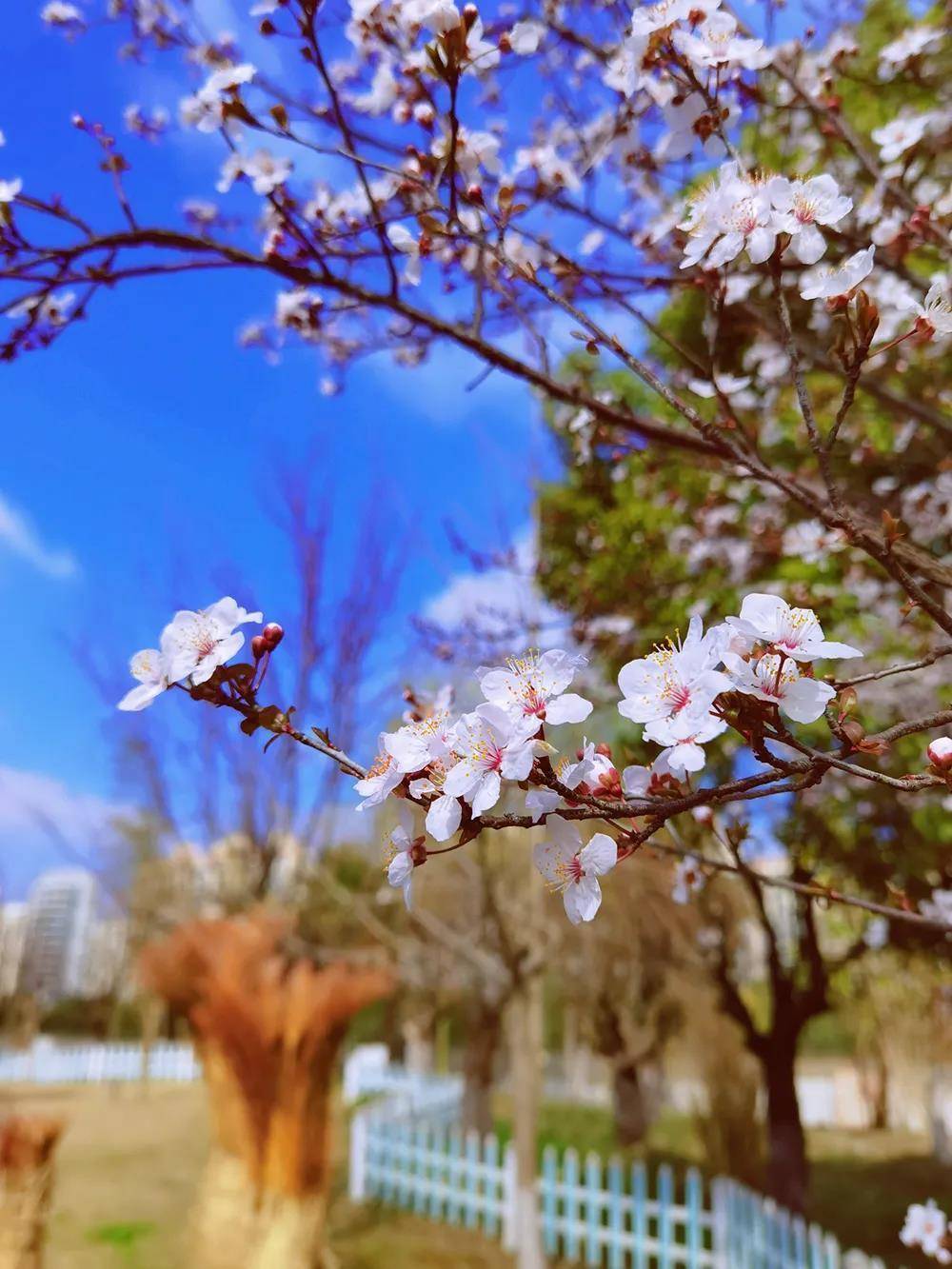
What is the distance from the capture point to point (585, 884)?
1.04m

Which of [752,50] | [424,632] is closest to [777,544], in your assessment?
[424,632]

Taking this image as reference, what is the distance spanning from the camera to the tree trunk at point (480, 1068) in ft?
28.5

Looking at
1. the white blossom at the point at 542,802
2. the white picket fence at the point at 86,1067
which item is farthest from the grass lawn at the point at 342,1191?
the white blossom at the point at 542,802

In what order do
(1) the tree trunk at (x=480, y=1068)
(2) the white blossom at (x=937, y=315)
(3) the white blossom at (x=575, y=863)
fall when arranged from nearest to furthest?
(3) the white blossom at (x=575, y=863) → (2) the white blossom at (x=937, y=315) → (1) the tree trunk at (x=480, y=1068)

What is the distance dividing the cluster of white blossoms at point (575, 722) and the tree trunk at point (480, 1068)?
8124 mm

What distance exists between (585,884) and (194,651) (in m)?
0.53

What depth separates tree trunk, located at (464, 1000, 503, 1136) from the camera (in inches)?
342

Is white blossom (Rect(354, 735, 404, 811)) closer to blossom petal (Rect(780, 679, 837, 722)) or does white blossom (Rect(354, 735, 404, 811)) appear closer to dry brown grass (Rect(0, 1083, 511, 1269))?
blossom petal (Rect(780, 679, 837, 722))

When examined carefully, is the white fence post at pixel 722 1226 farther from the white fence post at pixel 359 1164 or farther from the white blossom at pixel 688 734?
the white blossom at pixel 688 734

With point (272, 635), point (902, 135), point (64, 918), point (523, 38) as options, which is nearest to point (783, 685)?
point (272, 635)

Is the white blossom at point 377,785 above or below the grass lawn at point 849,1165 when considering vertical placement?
above

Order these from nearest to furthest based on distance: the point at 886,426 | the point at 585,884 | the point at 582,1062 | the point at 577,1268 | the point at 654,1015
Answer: the point at 585,884
the point at 886,426
the point at 577,1268
the point at 654,1015
the point at 582,1062

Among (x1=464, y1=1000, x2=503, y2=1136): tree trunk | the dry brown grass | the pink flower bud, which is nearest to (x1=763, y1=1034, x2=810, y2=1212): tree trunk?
the dry brown grass

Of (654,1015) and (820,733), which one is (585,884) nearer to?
(820,733)
